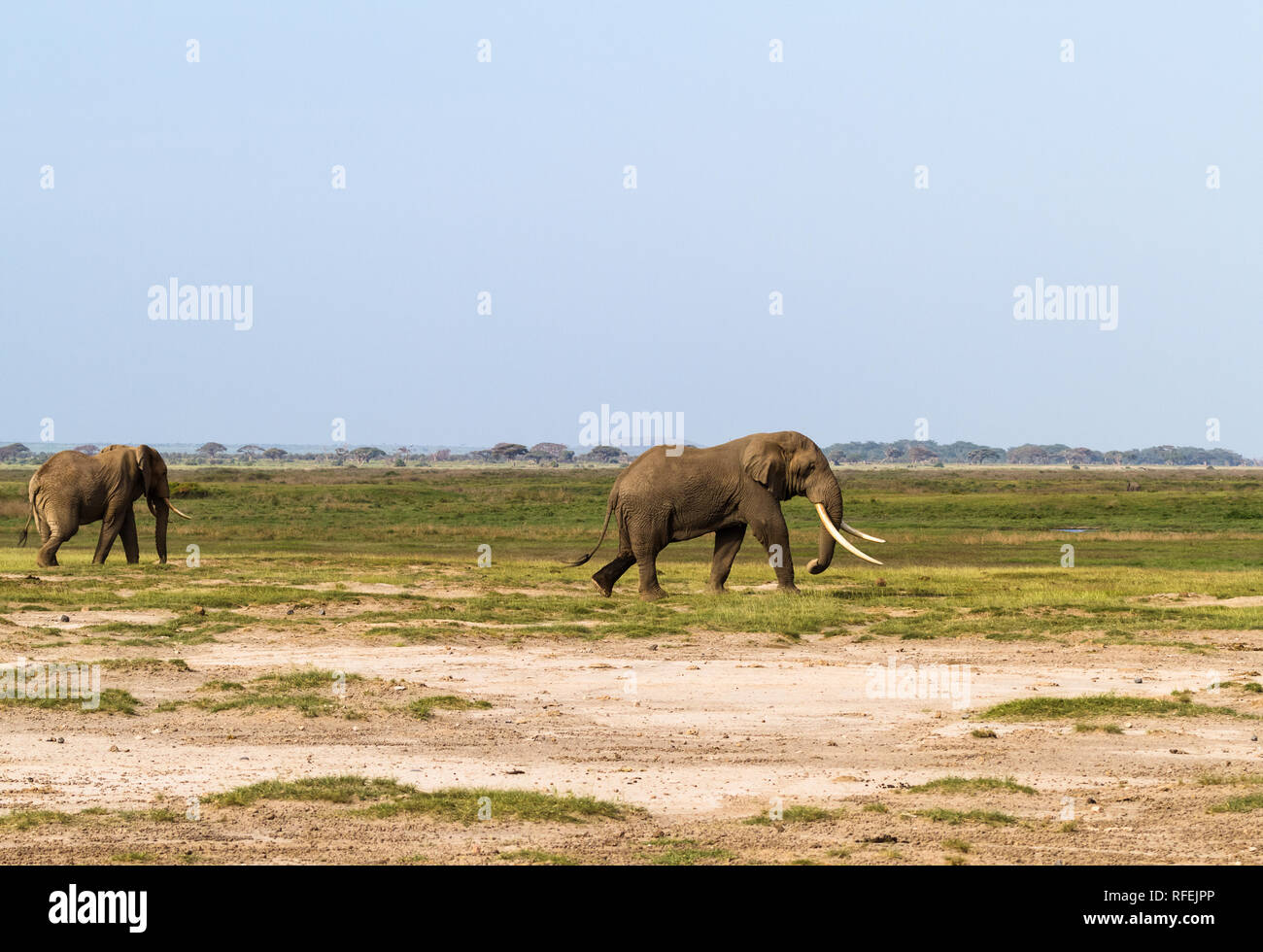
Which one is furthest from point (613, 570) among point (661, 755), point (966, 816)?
point (966, 816)

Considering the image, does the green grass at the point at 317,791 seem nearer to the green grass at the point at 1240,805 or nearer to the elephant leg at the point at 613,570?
the green grass at the point at 1240,805

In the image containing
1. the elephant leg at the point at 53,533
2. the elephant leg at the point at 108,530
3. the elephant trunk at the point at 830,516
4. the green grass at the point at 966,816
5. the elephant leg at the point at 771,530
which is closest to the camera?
the green grass at the point at 966,816

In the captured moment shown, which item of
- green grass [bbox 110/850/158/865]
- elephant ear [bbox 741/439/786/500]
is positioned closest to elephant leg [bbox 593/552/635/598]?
elephant ear [bbox 741/439/786/500]

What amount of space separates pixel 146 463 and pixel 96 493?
1.36 m

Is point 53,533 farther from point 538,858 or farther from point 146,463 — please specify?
point 538,858

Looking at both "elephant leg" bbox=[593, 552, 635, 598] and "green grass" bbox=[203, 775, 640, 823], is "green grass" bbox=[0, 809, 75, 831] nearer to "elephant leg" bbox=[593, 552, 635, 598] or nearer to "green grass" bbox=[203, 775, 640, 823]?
"green grass" bbox=[203, 775, 640, 823]

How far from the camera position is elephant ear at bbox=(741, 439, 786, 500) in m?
28.0

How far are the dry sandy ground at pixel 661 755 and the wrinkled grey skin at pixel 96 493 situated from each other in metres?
14.4

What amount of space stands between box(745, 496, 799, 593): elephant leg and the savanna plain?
760 mm

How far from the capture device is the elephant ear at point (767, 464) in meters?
28.0

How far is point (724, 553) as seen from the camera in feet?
94.9

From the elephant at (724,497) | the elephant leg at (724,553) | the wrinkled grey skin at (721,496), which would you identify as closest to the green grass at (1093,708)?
the elephant at (724,497)
